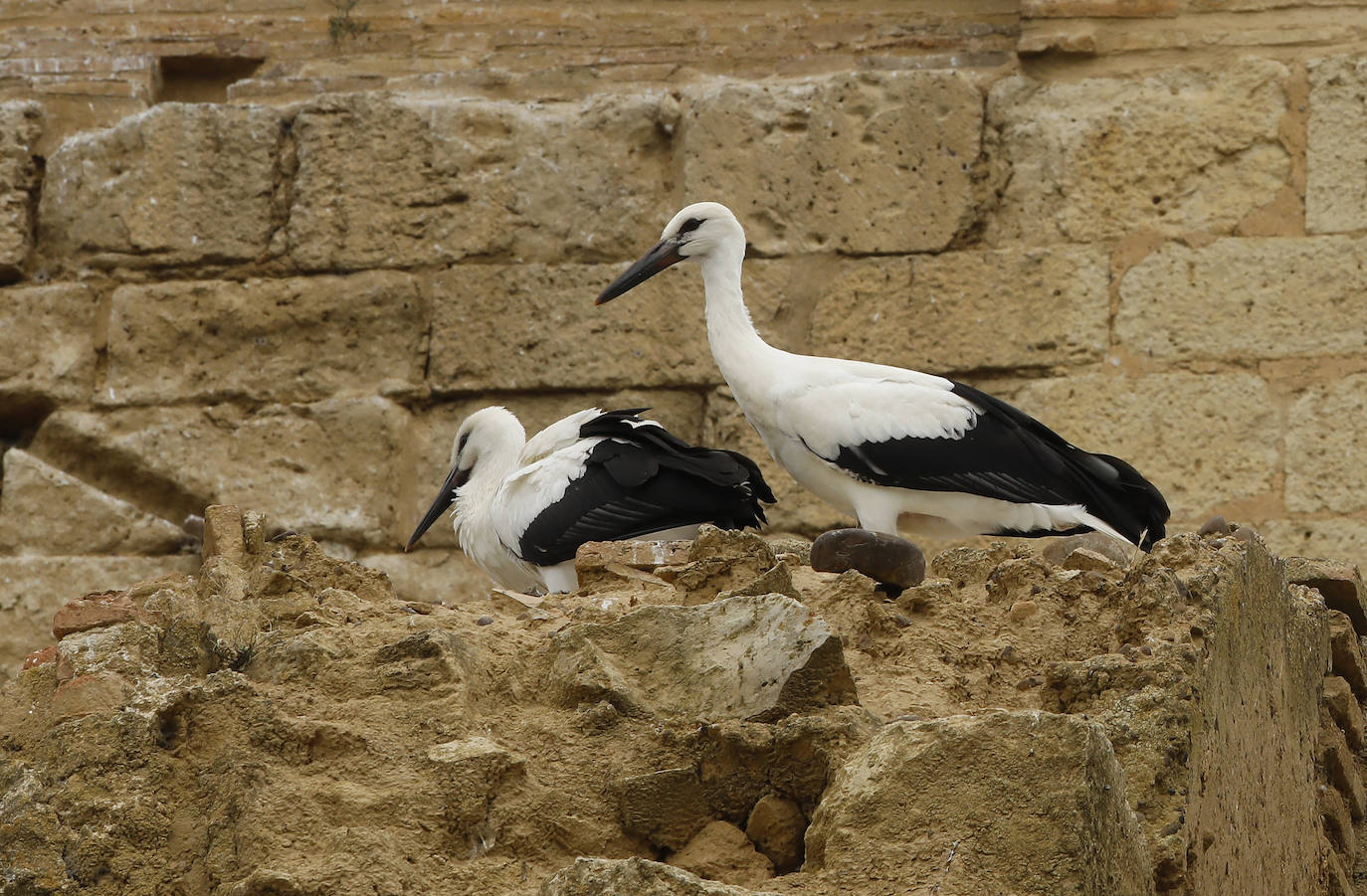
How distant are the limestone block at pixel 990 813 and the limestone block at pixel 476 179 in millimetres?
4534

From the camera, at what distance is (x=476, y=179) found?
697cm

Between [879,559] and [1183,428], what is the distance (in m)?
2.94

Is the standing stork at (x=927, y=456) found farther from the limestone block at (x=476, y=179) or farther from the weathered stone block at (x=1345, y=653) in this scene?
the limestone block at (x=476, y=179)

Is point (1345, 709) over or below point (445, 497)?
over

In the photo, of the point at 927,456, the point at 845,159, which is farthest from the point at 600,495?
the point at 845,159

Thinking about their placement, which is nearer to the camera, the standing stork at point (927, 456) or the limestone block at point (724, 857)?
the limestone block at point (724, 857)

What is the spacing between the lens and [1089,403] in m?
6.55

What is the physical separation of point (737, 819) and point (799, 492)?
3.87 metres

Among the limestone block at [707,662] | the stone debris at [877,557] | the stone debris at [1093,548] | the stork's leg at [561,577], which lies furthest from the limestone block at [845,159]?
the limestone block at [707,662]

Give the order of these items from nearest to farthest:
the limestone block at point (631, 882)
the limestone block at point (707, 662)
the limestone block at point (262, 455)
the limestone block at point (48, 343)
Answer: the limestone block at point (631, 882) → the limestone block at point (707, 662) → the limestone block at point (262, 455) → the limestone block at point (48, 343)

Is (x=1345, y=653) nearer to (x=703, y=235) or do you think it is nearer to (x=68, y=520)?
(x=703, y=235)

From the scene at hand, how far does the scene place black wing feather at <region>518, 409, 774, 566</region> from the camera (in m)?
5.15

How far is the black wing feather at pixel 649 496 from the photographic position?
5148 mm

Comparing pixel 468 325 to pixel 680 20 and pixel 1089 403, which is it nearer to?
pixel 680 20
